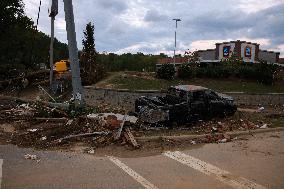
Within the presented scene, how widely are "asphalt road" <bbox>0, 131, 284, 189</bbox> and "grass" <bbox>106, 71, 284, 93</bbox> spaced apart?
15016mm

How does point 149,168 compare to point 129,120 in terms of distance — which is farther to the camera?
point 129,120

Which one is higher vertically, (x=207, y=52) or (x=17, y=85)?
(x=207, y=52)

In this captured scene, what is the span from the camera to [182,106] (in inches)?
661

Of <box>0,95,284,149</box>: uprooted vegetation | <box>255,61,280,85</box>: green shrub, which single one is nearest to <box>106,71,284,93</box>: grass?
<box>255,61,280,85</box>: green shrub

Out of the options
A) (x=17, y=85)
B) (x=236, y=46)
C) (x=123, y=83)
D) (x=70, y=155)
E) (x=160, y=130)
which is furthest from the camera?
(x=236, y=46)

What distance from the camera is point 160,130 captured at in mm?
15781

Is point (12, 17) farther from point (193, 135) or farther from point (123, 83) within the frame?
point (193, 135)

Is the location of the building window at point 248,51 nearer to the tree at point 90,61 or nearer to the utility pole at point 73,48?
the tree at point 90,61

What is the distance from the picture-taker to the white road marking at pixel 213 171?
9.01 m

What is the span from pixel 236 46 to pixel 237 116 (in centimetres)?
3468

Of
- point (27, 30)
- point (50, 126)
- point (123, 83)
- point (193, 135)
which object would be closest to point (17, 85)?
point (123, 83)

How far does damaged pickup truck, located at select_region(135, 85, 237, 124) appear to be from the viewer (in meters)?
16.2

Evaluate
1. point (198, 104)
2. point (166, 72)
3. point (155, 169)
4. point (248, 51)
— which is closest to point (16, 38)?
point (166, 72)

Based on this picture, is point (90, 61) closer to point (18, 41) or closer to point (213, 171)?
point (18, 41)
